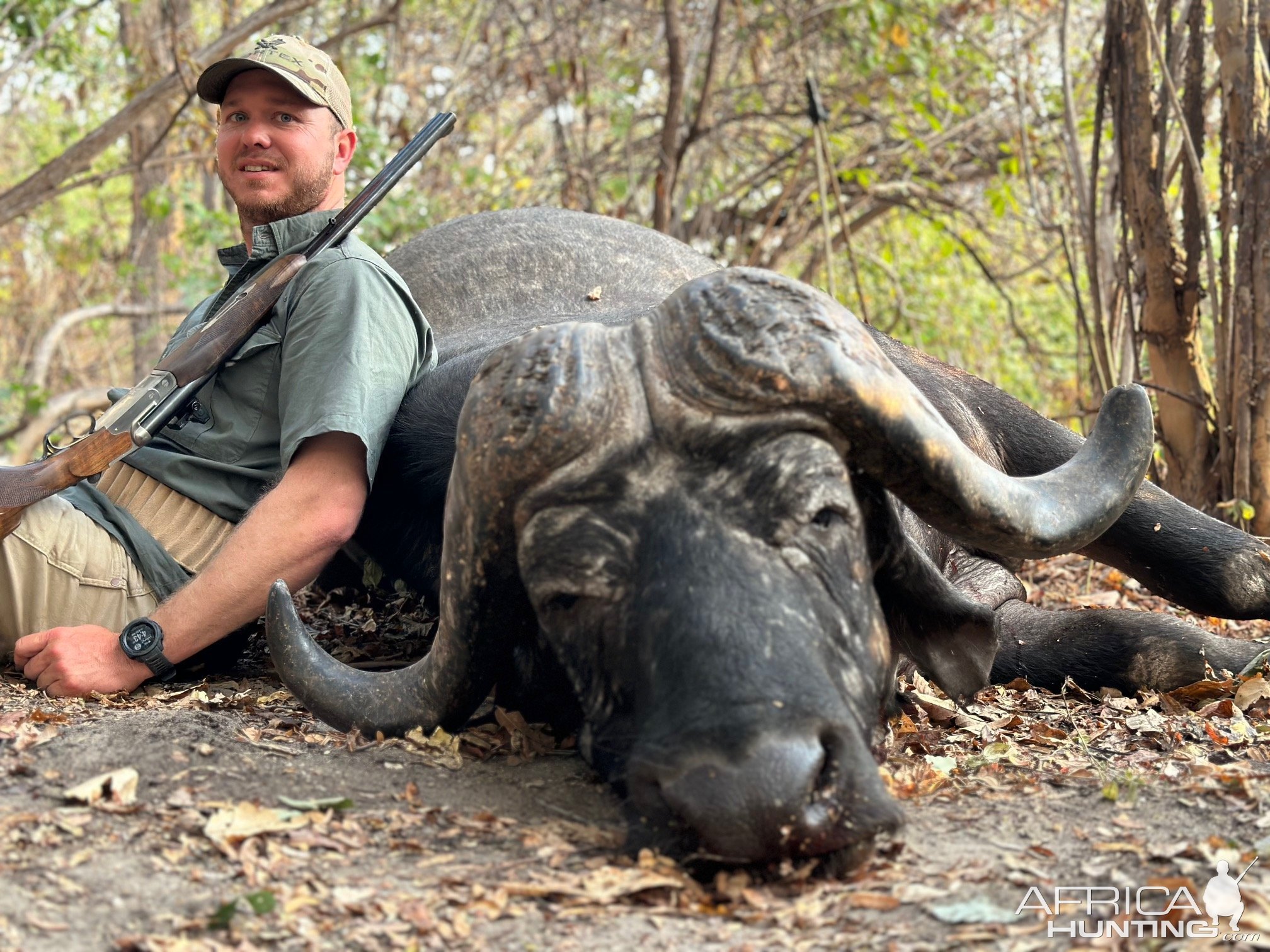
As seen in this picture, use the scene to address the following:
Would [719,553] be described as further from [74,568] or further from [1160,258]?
[1160,258]

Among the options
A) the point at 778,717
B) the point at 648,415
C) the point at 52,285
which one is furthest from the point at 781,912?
the point at 52,285

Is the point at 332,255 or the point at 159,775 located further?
the point at 332,255

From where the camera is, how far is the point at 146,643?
12.3 feet

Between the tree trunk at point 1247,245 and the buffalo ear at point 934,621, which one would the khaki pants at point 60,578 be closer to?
the buffalo ear at point 934,621

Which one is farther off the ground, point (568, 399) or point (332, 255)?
point (332, 255)

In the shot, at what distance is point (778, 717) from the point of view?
239 cm

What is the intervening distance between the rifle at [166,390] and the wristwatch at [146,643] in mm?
531

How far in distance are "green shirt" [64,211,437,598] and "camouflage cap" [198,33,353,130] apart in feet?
1.30

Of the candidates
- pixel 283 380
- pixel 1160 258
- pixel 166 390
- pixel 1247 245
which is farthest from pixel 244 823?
pixel 1160 258

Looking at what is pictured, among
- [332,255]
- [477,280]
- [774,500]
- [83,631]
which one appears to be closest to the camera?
[774,500]

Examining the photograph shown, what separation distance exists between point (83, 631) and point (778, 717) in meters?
2.28

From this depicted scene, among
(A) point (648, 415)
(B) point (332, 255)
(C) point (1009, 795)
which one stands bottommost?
(C) point (1009, 795)

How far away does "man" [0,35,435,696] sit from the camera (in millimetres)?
3766

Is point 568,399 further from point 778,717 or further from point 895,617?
point 895,617
